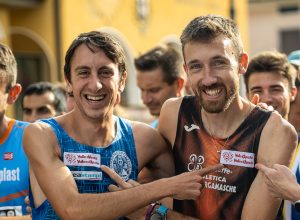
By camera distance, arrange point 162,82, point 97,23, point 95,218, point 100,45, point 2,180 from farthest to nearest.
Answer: point 97,23
point 162,82
point 2,180
point 100,45
point 95,218

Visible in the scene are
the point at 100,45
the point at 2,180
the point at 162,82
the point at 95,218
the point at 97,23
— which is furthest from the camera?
the point at 97,23

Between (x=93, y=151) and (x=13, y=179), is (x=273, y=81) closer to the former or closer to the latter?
(x=93, y=151)

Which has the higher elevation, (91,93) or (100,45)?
(100,45)

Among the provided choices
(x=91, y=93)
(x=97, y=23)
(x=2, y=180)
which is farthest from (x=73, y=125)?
(x=97, y=23)

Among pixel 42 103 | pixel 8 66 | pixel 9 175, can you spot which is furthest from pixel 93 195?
pixel 42 103

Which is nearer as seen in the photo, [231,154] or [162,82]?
[231,154]

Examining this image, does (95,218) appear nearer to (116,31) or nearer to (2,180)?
(2,180)

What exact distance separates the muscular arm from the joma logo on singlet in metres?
1.58

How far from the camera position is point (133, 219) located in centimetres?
399

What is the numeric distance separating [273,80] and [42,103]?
236 cm

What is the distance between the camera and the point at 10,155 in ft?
15.4

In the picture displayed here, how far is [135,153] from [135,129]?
182 millimetres

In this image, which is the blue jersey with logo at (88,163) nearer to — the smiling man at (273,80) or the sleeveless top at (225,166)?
the sleeveless top at (225,166)

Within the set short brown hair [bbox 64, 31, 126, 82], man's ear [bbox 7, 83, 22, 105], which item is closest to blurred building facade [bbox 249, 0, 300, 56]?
man's ear [bbox 7, 83, 22, 105]
